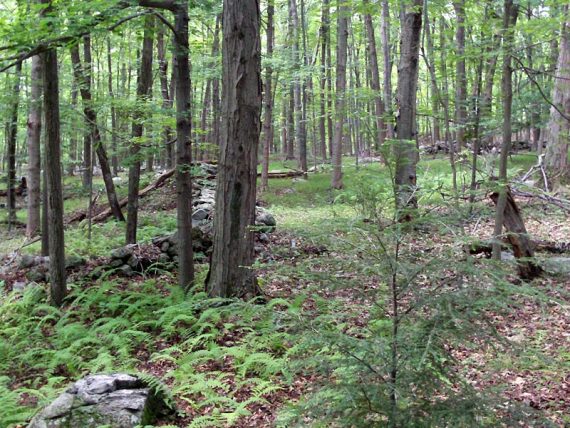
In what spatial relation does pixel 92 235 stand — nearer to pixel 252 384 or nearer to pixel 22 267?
pixel 22 267

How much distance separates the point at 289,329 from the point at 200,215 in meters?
9.69

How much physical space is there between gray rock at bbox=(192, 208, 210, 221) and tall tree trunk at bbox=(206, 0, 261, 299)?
5711mm

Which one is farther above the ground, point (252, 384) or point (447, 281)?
point (447, 281)

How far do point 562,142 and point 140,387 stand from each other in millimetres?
13388

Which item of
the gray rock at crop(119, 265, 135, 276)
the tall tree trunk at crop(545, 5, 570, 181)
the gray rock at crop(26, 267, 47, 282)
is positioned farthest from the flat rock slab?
the tall tree trunk at crop(545, 5, 570, 181)

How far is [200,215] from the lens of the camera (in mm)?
12625

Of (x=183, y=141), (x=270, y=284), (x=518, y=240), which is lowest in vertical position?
A: (x=270, y=284)

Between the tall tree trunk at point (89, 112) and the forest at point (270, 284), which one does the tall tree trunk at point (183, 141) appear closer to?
the forest at point (270, 284)

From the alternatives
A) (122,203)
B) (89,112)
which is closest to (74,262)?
(89,112)

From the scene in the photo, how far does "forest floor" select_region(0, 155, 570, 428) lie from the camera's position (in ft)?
9.49

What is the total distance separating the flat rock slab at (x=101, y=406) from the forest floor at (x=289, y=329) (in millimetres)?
320

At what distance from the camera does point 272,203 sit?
58.6 ft

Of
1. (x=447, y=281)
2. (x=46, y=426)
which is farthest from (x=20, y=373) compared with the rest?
(x=447, y=281)

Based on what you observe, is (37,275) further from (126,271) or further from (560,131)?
(560,131)
